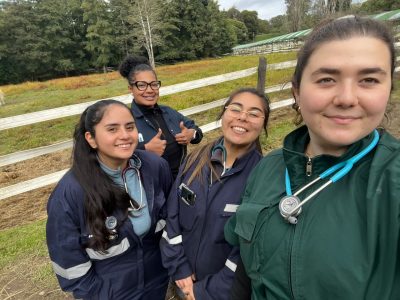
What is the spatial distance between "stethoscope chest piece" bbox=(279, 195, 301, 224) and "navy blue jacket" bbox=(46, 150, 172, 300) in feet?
3.87

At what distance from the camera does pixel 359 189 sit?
930 millimetres

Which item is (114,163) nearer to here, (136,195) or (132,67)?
(136,195)

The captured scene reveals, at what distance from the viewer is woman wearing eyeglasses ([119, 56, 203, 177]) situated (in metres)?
2.65

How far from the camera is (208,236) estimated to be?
172cm

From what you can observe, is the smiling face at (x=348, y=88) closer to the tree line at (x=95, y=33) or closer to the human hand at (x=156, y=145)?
the human hand at (x=156, y=145)

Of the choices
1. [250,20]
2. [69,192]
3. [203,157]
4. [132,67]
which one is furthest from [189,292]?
[250,20]

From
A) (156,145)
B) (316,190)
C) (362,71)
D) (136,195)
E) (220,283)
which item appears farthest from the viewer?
(156,145)

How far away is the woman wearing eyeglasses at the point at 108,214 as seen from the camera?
5.82 ft

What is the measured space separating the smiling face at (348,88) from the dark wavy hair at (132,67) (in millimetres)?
2121

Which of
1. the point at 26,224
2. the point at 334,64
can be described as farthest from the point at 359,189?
the point at 26,224

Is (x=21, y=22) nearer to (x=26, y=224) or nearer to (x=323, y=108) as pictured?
(x=26, y=224)

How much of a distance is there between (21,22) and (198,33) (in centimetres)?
2428

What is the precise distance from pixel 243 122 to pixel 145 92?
1212 millimetres

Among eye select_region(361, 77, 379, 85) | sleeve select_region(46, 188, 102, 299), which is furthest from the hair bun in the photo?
eye select_region(361, 77, 379, 85)
